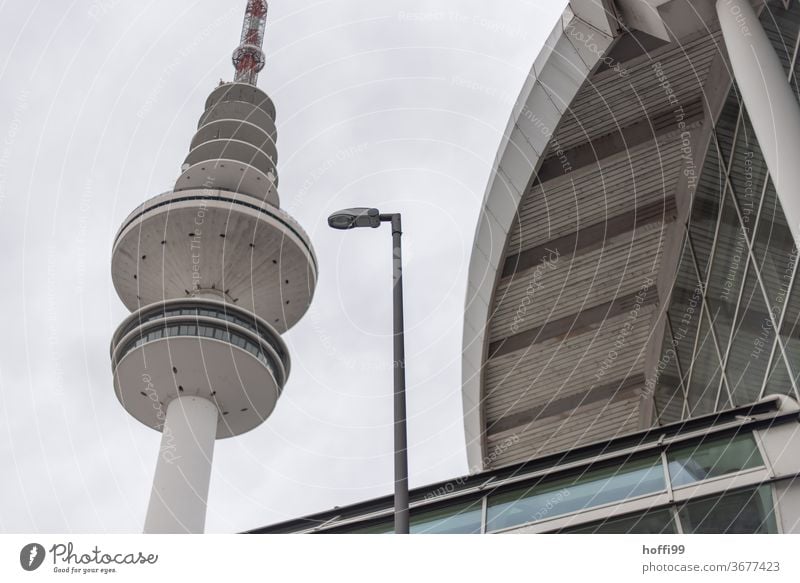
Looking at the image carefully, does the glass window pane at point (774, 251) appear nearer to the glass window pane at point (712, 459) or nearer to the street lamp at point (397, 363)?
the glass window pane at point (712, 459)

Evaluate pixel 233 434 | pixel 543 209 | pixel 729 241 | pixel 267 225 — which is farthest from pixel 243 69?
pixel 729 241

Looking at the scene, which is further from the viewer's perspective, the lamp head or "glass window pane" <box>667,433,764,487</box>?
"glass window pane" <box>667,433,764,487</box>

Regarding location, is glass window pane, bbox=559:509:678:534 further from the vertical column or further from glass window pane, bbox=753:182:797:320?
the vertical column

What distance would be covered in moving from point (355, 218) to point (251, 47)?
6602cm

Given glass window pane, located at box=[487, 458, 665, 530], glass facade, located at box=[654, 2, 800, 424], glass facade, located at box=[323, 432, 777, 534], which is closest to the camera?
glass facade, located at box=[323, 432, 777, 534]

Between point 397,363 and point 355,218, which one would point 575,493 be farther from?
point 355,218

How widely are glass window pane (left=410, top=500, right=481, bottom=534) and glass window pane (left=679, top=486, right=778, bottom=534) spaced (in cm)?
383

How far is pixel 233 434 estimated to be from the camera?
5731cm

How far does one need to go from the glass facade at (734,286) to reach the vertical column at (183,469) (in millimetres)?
29377

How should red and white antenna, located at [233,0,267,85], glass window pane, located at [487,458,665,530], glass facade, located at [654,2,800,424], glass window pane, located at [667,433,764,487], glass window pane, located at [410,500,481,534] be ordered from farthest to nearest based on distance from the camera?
red and white antenna, located at [233,0,267,85], glass facade, located at [654,2,800,424], glass window pane, located at [410,500,481,534], glass window pane, located at [487,458,665,530], glass window pane, located at [667,433,764,487]

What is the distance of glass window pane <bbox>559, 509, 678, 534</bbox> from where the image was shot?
46.6 ft

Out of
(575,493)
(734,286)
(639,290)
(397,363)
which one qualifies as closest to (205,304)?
(639,290)

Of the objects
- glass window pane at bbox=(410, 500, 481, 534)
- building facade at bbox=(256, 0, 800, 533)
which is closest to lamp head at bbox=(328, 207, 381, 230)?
building facade at bbox=(256, 0, 800, 533)

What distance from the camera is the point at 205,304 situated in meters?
55.9
